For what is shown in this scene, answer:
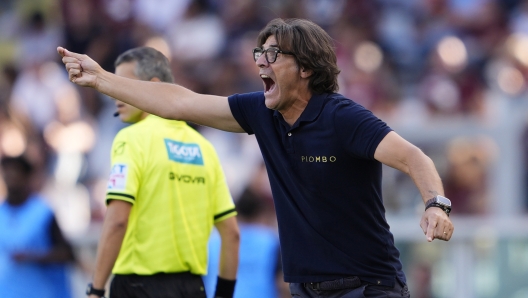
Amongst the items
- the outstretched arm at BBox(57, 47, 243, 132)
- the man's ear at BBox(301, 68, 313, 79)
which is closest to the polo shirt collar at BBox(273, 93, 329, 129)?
the man's ear at BBox(301, 68, 313, 79)

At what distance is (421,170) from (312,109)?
77cm

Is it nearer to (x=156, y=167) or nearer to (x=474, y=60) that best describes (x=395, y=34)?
(x=474, y=60)

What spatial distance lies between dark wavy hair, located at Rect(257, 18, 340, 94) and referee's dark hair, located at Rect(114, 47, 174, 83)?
1208 mm

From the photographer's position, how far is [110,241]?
564 cm

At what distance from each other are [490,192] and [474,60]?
96.3 inches

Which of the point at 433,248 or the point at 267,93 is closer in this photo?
the point at 267,93

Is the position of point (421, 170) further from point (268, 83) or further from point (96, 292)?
point (96, 292)

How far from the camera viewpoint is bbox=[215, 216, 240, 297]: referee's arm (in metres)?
6.27

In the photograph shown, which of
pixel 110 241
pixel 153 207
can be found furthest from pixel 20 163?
pixel 110 241

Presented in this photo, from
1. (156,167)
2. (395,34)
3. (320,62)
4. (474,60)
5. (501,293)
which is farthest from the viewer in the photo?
(395,34)

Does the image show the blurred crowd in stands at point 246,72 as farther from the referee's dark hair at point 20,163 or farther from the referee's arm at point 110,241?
the referee's arm at point 110,241

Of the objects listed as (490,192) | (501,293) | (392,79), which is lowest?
(501,293)

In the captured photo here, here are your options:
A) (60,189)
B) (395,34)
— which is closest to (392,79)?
(395,34)

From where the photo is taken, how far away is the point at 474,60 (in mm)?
12422
